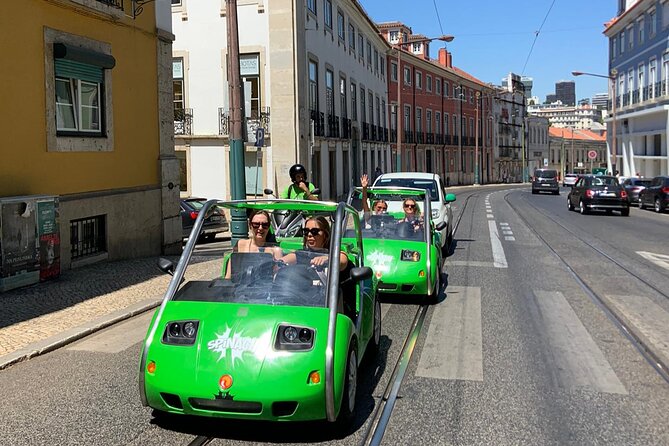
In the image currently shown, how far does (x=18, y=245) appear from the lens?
9.59 m

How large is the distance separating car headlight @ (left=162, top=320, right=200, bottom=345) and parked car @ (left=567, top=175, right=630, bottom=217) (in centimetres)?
2418

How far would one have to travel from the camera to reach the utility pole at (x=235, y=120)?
1155 centimetres

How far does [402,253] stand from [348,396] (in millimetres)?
4261

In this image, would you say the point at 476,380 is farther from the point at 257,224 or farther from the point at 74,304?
the point at 74,304

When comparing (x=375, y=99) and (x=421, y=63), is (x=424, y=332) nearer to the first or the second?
(x=375, y=99)

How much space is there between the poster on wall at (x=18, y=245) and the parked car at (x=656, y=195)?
2492cm

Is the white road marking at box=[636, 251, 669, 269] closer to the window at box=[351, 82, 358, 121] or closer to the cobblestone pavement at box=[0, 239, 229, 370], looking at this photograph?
the cobblestone pavement at box=[0, 239, 229, 370]

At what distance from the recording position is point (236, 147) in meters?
11.8

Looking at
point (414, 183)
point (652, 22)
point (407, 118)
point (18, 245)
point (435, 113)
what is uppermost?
point (652, 22)

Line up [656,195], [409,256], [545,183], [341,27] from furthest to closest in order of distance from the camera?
[545,183] < [341,27] < [656,195] < [409,256]

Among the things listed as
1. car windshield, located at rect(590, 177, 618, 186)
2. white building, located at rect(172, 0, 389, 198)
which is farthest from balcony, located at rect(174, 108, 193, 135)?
car windshield, located at rect(590, 177, 618, 186)

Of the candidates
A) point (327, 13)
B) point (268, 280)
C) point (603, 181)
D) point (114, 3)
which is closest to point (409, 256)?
point (268, 280)

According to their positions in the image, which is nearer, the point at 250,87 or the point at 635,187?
the point at 250,87

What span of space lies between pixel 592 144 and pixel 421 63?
71537mm
